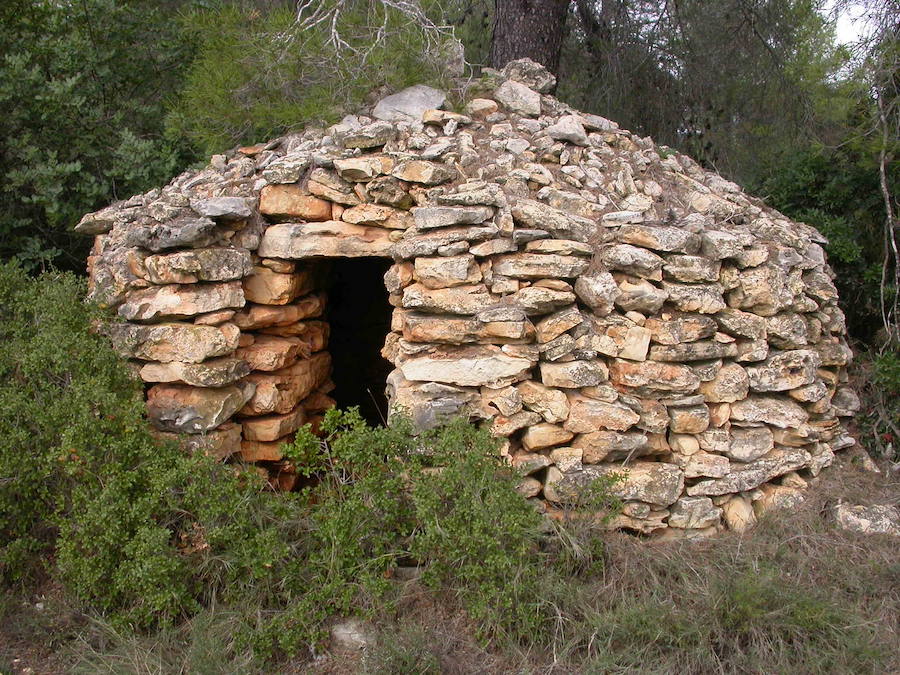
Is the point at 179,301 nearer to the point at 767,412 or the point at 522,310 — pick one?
the point at 522,310

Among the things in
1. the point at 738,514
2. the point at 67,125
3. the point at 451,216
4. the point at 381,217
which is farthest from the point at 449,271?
the point at 67,125

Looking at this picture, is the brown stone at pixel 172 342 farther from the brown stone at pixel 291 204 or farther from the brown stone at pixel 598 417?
the brown stone at pixel 598 417

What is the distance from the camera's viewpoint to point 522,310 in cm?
385

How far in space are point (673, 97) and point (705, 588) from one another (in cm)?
547

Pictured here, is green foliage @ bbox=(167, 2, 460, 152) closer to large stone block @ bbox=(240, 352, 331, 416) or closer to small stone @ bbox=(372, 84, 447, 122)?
small stone @ bbox=(372, 84, 447, 122)

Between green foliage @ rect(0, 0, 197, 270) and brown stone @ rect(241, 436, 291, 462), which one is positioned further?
green foliage @ rect(0, 0, 197, 270)

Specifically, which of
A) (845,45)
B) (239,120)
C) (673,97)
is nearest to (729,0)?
(673,97)

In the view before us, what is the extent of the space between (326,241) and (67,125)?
3.19m

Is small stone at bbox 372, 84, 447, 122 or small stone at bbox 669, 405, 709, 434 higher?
small stone at bbox 372, 84, 447, 122

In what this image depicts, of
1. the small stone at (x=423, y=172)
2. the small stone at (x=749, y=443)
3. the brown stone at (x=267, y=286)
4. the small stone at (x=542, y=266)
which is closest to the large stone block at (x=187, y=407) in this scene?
the brown stone at (x=267, y=286)

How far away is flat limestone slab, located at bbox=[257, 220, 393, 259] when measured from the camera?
423 centimetres

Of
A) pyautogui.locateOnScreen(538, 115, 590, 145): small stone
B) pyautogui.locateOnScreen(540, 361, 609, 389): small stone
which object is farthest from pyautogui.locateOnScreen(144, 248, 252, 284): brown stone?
pyautogui.locateOnScreen(538, 115, 590, 145): small stone

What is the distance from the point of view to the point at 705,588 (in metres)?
3.32

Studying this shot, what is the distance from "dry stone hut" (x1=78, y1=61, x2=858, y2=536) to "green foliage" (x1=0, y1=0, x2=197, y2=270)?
4.57 feet
